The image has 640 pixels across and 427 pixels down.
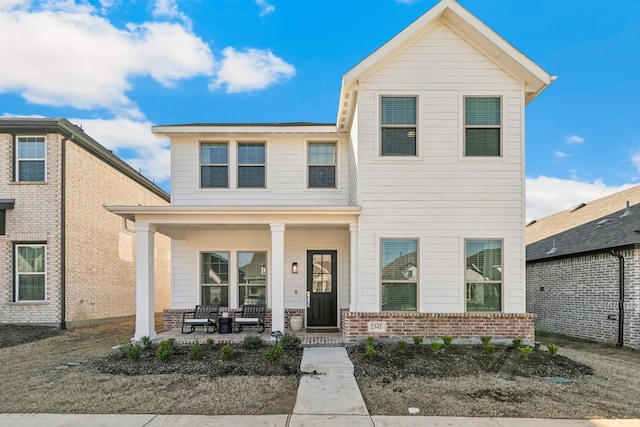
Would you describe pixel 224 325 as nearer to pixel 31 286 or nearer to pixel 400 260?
pixel 400 260

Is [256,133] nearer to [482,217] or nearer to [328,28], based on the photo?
[482,217]

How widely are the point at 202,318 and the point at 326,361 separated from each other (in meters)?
4.37

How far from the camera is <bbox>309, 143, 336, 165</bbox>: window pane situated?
1084 centimetres

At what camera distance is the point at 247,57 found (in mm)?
15695

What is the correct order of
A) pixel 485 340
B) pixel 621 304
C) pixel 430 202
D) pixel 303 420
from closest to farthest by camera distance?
pixel 303 420
pixel 485 340
pixel 430 202
pixel 621 304

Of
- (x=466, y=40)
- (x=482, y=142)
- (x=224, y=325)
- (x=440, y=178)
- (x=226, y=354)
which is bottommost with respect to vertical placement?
(x=224, y=325)

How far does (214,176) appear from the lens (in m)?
10.7

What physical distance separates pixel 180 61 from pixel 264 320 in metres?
10.2

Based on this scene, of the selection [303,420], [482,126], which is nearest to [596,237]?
[482,126]

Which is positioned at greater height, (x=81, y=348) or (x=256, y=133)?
(x=256, y=133)

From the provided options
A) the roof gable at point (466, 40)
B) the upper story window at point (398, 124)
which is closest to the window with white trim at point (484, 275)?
the upper story window at point (398, 124)

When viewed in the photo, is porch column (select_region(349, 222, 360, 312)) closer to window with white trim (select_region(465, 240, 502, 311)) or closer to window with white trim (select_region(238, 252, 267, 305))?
window with white trim (select_region(465, 240, 502, 311))

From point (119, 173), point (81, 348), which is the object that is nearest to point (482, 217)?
point (81, 348)

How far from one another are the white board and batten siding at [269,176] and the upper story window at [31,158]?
4197 millimetres
